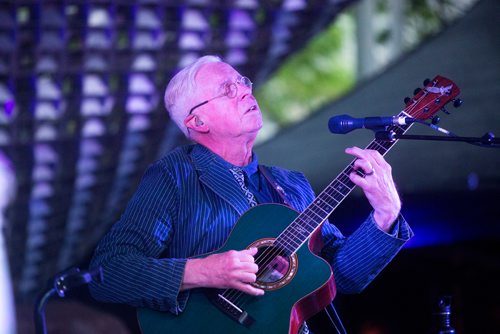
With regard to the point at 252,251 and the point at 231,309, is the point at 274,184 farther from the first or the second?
the point at 231,309

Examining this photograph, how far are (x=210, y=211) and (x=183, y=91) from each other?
1.80ft

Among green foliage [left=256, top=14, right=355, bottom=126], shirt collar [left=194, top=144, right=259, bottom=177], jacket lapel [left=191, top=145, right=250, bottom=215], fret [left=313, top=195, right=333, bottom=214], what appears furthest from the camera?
green foliage [left=256, top=14, right=355, bottom=126]

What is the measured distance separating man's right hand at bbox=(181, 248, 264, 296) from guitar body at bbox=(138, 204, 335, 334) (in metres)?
0.06

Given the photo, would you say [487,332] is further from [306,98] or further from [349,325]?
[306,98]

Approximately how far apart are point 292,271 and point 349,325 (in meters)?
1.65

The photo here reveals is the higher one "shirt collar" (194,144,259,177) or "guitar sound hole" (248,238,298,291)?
"shirt collar" (194,144,259,177)

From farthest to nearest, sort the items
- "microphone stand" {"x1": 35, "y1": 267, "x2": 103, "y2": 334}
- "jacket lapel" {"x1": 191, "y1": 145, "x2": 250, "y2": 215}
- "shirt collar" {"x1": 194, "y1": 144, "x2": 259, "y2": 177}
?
"shirt collar" {"x1": 194, "y1": 144, "x2": 259, "y2": 177} → "jacket lapel" {"x1": 191, "y1": 145, "x2": 250, "y2": 215} → "microphone stand" {"x1": 35, "y1": 267, "x2": 103, "y2": 334}

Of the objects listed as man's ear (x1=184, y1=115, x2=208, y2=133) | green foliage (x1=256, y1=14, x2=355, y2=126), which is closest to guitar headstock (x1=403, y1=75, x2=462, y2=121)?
man's ear (x1=184, y1=115, x2=208, y2=133)

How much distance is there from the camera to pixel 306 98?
9.53 m

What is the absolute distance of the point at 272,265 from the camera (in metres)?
2.63

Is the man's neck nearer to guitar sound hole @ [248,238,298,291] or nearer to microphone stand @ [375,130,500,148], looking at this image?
guitar sound hole @ [248,238,298,291]

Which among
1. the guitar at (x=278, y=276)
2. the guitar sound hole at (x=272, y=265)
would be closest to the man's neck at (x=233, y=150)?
the guitar at (x=278, y=276)

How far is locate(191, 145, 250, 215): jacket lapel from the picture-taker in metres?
2.83

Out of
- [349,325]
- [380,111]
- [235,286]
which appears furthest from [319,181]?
[235,286]
